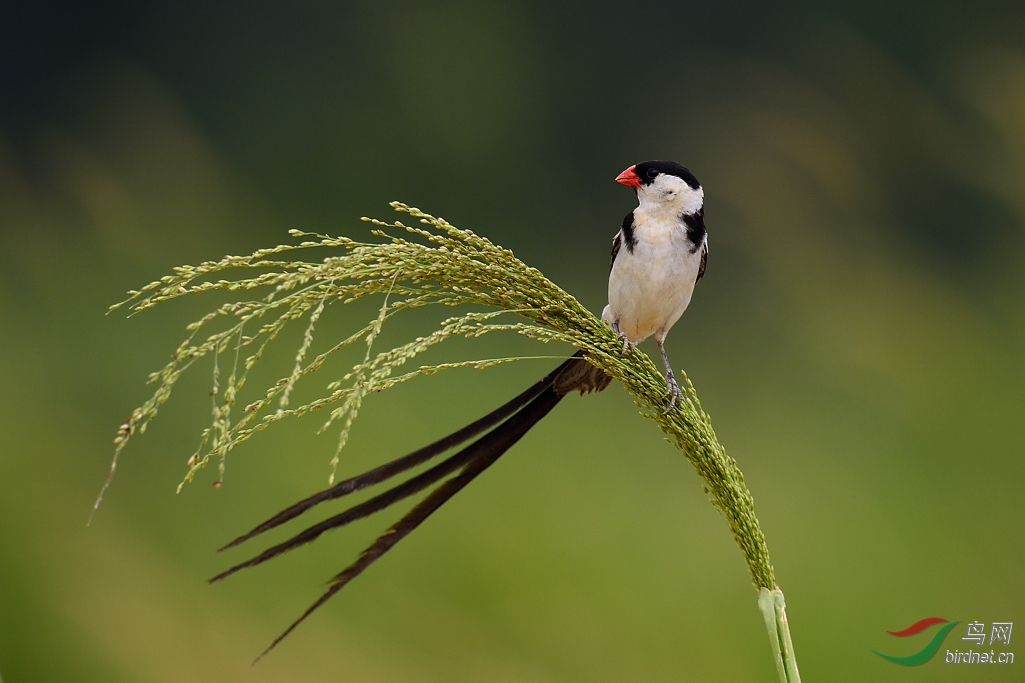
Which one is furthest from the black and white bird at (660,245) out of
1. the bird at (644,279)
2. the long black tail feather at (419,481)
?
the long black tail feather at (419,481)

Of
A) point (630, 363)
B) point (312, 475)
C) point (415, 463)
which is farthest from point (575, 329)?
point (312, 475)

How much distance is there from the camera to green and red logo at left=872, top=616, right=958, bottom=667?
203cm

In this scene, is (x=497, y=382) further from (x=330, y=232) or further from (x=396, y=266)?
(x=396, y=266)

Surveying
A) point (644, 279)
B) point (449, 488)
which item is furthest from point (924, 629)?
point (449, 488)

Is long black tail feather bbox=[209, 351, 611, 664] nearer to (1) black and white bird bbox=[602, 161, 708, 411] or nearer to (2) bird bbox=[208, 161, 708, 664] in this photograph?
(2) bird bbox=[208, 161, 708, 664]

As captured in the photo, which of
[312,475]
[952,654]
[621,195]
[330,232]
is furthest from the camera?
[621,195]

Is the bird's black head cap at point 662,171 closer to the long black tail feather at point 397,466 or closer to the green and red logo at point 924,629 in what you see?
the long black tail feather at point 397,466

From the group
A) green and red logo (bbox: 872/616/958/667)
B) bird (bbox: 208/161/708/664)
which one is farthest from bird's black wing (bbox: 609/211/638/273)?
green and red logo (bbox: 872/616/958/667)

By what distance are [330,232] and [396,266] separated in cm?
217

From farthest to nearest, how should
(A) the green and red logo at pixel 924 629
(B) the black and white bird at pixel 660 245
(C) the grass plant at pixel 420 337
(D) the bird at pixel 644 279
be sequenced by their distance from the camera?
1. (A) the green and red logo at pixel 924 629
2. (B) the black and white bird at pixel 660 245
3. (D) the bird at pixel 644 279
4. (C) the grass plant at pixel 420 337

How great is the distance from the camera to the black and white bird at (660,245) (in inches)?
53.4

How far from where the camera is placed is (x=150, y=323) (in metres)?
2.70

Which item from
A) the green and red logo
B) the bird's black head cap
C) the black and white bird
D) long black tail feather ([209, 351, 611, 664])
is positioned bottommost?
long black tail feather ([209, 351, 611, 664])

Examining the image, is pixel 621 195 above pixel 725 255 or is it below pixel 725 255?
above
